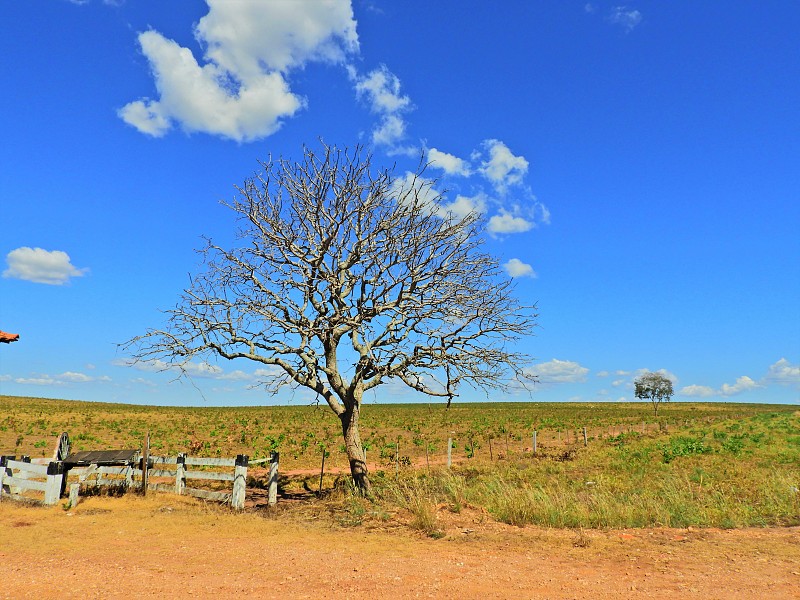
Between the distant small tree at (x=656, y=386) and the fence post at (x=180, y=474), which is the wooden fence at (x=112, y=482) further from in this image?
the distant small tree at (x=656, y=386)

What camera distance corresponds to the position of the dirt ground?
7160mm

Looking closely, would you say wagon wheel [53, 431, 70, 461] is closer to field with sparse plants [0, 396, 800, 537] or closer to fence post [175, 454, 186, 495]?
fence post [175, 454, 186, 495]

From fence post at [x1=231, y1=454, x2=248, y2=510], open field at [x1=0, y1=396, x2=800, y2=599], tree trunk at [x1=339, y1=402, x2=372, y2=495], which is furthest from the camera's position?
tree trunk at [x1=339, y1=402, x2=372, y2=495]

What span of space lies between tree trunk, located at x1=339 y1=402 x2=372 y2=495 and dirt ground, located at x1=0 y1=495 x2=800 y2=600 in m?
3.40

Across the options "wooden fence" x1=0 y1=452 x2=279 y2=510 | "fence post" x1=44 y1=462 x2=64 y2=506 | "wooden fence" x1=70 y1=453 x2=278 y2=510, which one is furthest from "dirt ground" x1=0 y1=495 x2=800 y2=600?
"wooden fence" x1=70 y1=453 x2=278 y2=510

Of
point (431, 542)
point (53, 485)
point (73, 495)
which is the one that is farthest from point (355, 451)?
point (53, 485)

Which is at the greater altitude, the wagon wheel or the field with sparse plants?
the wagon wheel

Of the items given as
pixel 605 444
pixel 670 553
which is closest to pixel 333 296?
pixel 670 553

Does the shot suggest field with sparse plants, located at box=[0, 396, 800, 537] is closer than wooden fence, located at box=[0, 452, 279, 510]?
Yes

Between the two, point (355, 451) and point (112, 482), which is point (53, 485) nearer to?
point (112, 482)

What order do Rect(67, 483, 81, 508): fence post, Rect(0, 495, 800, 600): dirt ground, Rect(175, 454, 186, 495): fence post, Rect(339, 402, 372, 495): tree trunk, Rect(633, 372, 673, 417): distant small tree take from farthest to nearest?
Rect(633, 372, 673, 417): distant small tree
Rect(339, 402, 372, 495): tree trunk
Rect(175, 454, 186, 495): fence post
Rect(67, 483, 81, 508): fence post
Rect(0, 495, 800, 600): dirt ground

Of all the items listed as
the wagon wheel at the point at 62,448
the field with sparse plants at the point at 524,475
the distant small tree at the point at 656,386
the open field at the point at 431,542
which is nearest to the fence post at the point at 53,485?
the open field at the point at 431,542

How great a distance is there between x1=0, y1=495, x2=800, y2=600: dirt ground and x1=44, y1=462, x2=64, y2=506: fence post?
0.71m

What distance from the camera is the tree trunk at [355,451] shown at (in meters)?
15.9
